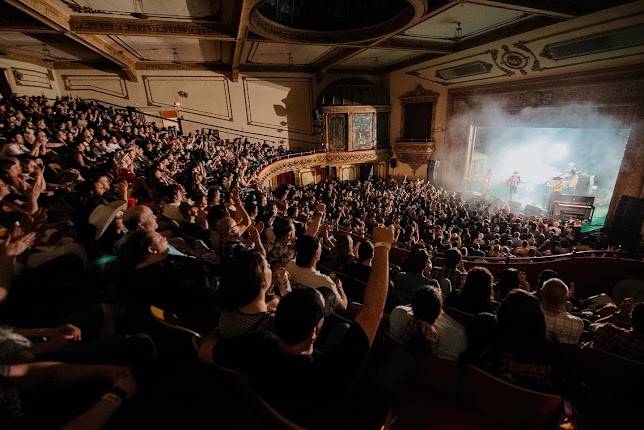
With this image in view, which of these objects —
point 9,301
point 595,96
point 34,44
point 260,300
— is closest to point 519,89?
point 595,96

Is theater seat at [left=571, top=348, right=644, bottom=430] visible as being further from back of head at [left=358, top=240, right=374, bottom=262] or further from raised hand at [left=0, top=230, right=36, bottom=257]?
raised hand at [left=0, top=230, right=36, bottom=257]

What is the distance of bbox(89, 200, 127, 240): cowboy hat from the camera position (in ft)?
7.97

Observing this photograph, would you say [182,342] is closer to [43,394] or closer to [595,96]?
[43,394]

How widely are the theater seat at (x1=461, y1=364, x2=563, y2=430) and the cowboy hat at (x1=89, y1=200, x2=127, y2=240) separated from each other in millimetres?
2858

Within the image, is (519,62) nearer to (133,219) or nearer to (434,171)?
(434,171)

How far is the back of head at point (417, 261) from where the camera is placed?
2.72 metres

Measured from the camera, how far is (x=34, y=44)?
31.1ft

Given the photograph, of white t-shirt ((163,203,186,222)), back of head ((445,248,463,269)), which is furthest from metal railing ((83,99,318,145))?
back of head ((445,248,463,269))

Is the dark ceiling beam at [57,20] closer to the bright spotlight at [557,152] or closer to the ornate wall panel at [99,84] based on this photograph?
the ornate wall panel at [99,84]

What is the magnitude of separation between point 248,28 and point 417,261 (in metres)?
8.42

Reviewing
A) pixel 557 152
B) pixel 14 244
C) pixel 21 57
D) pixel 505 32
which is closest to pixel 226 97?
pixel 21 57

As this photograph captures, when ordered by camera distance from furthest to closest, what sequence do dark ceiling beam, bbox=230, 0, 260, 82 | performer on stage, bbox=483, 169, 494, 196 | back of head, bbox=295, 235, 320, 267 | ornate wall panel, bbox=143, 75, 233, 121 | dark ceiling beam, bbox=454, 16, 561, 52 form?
performer on stage, bbox=483, 169, 494, 196, ornate wall panel, bbox=143, 75, 233, 121, dark ceiling beam, bbox=454, 16, 561, 52, dark ceiling beam, bbox=230, 0, 260, 82, back of head, bbox=295, 235, 320, 267

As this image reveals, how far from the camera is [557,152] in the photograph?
625 inches

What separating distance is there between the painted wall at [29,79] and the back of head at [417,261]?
14676mm
